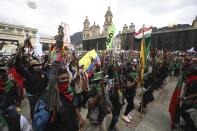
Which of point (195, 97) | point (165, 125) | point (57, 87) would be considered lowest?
point (165, 125)

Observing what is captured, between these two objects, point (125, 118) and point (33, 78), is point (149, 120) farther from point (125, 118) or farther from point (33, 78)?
point (33, 78)

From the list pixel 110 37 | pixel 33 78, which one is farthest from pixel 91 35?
pixel 33 78

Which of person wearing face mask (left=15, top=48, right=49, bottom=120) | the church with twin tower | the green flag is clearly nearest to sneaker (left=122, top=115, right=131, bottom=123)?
person wearing face mask (left=15, top=48, right=49, bottom=120)

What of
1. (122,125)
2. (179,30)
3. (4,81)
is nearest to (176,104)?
(122,125)

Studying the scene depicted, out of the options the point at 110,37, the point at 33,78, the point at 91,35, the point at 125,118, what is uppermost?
the point at 91,35

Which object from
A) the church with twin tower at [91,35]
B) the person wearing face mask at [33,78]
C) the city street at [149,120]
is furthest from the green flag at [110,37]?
the church with twin tower at [91,35]

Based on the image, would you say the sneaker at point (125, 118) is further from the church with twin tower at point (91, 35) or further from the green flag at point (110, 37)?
the church with twin tower at point (91, 35)

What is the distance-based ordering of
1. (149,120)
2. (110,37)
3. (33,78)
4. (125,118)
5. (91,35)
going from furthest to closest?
(91,35), (110,37), (149,120), (125,118), (33,78)

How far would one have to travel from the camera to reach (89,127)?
5.21 meters

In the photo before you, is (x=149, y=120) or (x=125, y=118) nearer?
(x=125, y=118)

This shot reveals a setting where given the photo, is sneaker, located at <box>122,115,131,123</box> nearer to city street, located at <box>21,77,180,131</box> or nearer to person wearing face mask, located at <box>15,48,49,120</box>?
city street, located at <box>21,77,180,131</box>

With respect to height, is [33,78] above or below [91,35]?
below

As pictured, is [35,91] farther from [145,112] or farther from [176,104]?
[145,112]

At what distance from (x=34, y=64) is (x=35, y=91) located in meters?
0.55
